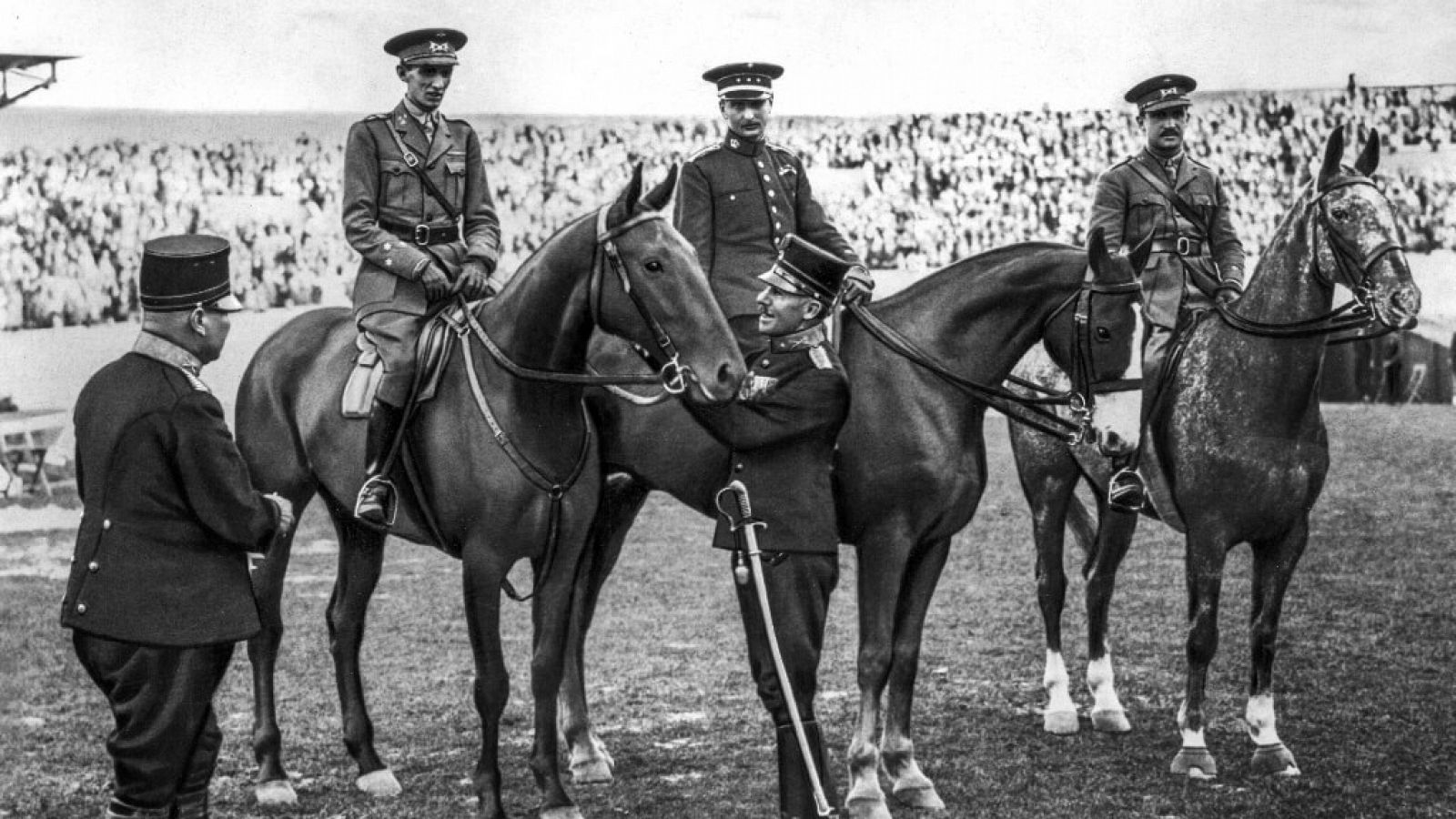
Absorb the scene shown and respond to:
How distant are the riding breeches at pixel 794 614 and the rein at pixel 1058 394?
3.72 feet

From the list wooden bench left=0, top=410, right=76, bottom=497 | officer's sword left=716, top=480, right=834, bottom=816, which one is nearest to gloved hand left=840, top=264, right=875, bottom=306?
officer's sword left=716, top=480, right=834, bottom=816

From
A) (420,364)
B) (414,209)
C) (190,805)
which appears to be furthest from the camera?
(414,209)

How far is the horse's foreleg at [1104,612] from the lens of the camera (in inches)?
256

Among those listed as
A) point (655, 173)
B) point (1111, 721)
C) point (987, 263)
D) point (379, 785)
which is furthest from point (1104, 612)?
point (655, 173)

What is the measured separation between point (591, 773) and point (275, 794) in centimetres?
109

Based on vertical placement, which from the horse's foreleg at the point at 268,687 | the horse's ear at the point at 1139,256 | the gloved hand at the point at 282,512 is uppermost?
the horse's ear at the point at 1139,256

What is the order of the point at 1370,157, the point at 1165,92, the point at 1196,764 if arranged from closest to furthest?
the point at 1370,157
the point at 1196,764
the point at 1165,92

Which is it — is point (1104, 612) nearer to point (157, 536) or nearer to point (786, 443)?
point (786, 443)

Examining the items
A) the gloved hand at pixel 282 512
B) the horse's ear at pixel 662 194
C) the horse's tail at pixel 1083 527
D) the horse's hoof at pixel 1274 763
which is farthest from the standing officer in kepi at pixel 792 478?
the horse's tail at pixel 1083 527

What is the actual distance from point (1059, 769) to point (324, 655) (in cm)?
391

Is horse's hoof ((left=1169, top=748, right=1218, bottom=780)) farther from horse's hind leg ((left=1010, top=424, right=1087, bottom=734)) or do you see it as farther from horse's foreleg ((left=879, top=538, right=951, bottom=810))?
horse's foreleg ((left=879, top=538, right=951, bottom=810))

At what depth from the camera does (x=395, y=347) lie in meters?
5.27

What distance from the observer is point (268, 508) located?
3.95 m

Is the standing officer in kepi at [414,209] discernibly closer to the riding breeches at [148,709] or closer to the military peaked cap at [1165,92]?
the riding breeches at [148,709]
